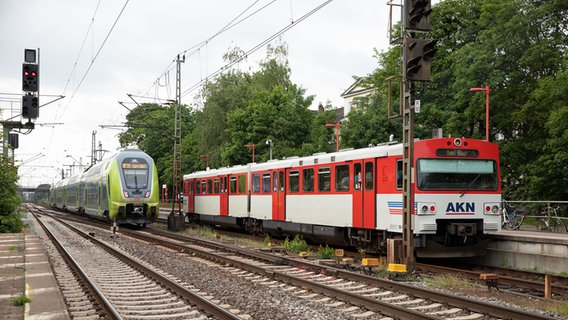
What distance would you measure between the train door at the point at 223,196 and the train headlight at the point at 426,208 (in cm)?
1484

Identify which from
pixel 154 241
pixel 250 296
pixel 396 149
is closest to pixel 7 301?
pixel 250 296

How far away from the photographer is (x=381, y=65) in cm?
4578

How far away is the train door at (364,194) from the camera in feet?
54.5

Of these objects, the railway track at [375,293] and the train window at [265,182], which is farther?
the train window at [265,182]

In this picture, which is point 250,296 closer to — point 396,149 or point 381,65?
point 396,149

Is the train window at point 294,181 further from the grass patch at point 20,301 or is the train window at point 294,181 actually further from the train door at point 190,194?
the train door at point 190,194

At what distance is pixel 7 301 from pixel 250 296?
368 cm

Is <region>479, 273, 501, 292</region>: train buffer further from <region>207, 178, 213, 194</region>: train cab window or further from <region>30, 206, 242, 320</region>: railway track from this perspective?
<region>207, 178, 213, 194</region>: train cab window

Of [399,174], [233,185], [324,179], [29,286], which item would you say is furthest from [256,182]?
[29,286]

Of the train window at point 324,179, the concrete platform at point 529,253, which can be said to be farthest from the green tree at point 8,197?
the concrete platform at point 529,253

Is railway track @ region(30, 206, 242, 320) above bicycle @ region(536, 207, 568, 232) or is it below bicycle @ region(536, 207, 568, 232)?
below

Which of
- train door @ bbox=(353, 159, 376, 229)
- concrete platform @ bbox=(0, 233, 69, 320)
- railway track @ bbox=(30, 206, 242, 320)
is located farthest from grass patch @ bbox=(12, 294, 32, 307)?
train door @ bbox=(353, 159, 376, 229)

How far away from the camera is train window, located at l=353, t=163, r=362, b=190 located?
1728 centimetres

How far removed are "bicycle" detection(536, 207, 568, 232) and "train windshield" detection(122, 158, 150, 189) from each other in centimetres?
1762
